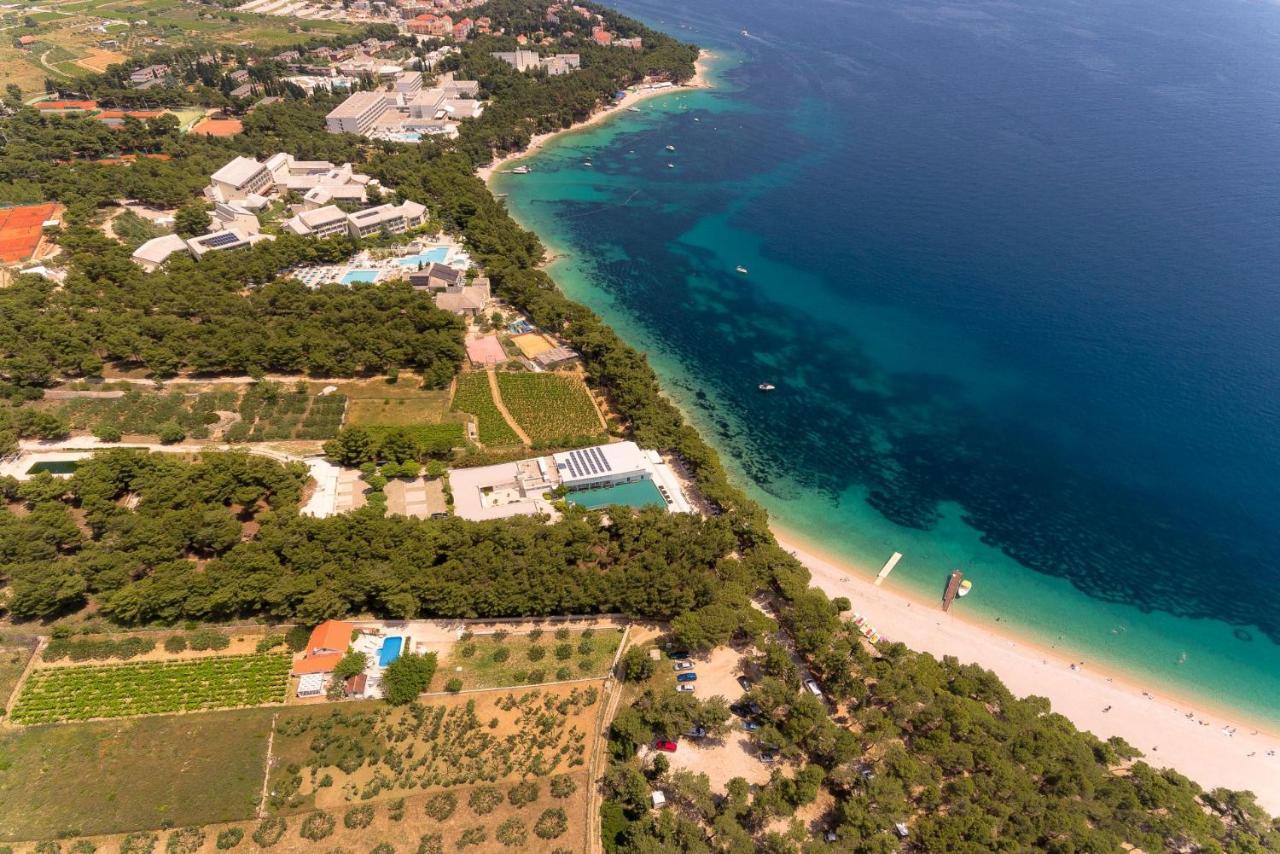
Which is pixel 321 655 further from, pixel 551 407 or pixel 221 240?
pixel 221 240

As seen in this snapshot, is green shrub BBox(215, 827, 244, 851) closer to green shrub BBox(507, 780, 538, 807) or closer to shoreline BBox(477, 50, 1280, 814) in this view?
green shrub BBox(507, 780, 538, 807)

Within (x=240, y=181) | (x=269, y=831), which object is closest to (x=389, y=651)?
(x=269, y=831)

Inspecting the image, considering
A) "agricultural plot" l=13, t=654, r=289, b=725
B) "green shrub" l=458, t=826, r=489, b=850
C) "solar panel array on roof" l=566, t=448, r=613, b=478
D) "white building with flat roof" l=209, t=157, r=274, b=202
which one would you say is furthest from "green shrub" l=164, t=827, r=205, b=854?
"white building with flat roof" l=209, t=157, r=274, b=202

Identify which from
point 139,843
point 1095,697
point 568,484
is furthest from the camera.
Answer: point 568,484

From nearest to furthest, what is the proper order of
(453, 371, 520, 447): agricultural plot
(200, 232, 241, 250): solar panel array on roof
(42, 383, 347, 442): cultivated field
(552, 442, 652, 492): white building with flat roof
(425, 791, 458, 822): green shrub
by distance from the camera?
(425, 791, 458, 822): green shrub
(552, 442, 652, 492): white building with flat roof
(42, 383, 347, 442): cultivated field
(453, 371, 520, 447): agricultural plot
(200, 232, 241, 250): solar panel array on roof

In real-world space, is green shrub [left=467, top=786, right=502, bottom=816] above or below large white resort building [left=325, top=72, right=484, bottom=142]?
below
